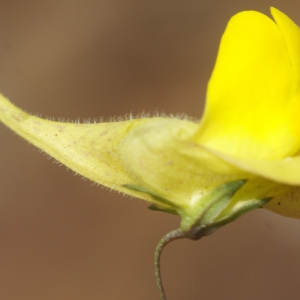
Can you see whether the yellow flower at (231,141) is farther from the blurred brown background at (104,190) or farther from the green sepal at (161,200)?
the blurred brown background at (104,190)

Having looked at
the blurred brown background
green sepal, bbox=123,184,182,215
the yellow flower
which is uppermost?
the yellow flower

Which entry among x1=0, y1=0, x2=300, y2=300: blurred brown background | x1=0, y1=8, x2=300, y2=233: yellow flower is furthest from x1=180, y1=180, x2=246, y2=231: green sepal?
x1=0, y1=0, x2=300, y2=300: blurred brown background

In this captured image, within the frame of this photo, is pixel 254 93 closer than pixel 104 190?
Yes

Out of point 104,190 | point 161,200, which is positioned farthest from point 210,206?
point 104,190

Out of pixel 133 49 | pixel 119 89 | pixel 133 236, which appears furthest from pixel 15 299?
pixel 133 49

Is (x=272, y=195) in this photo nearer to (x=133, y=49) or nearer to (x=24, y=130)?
(x=24, y=130)

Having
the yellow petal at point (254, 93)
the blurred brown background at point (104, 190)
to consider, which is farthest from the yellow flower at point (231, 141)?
the blurred brown background at point (104, 190)

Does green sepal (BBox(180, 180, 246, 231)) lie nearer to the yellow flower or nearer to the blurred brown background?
the yellow flower

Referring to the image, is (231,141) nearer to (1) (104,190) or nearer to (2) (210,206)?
(2) (210,206)
